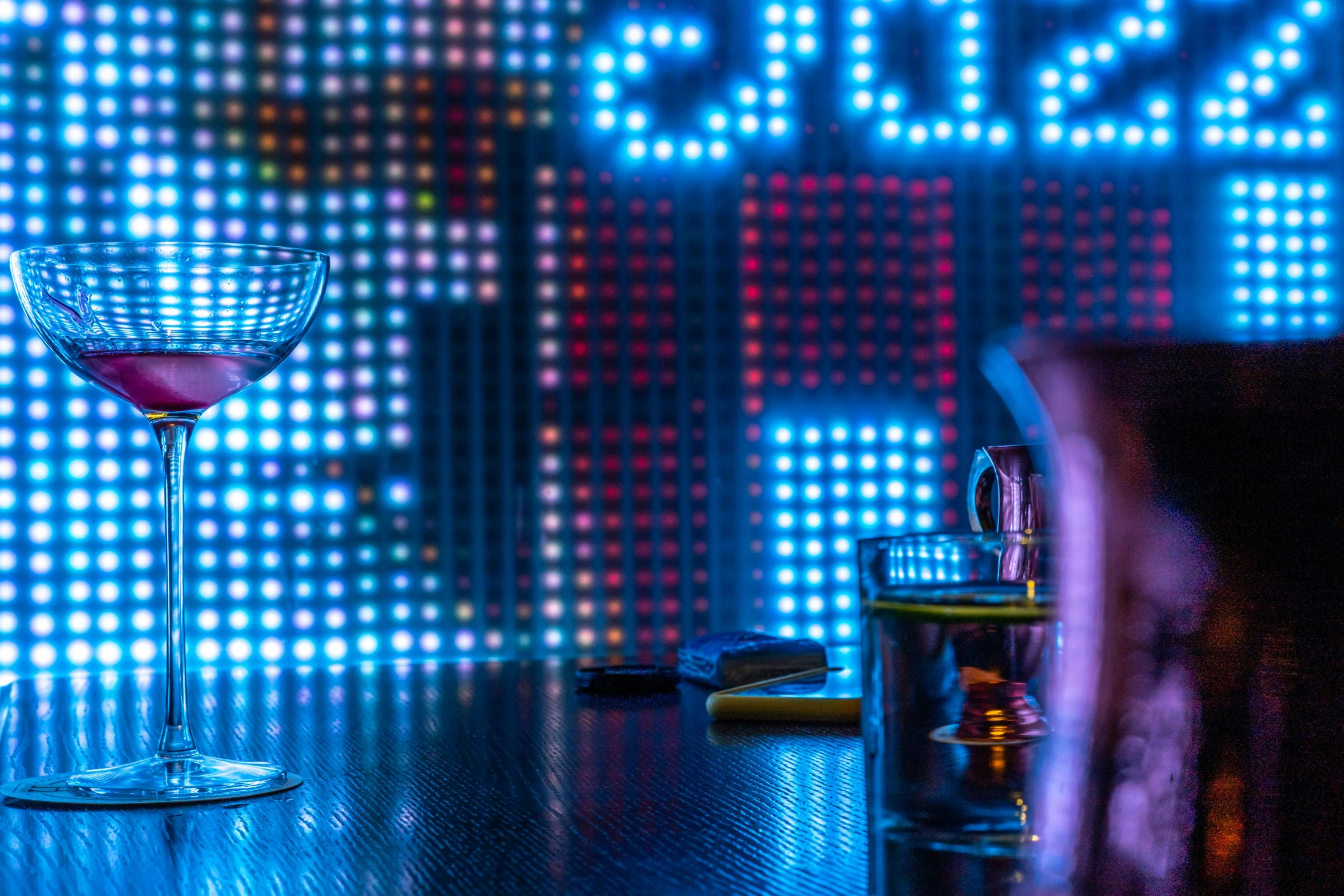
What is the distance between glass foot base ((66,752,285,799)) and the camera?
515mm

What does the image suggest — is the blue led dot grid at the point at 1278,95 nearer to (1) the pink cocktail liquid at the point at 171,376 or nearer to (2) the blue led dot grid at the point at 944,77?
(2) the blue led dot grid at the point at 944,77

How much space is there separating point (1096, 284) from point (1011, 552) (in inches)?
105

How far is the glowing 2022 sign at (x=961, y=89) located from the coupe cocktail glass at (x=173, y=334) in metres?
2.15

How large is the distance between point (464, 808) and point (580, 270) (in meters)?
2.19

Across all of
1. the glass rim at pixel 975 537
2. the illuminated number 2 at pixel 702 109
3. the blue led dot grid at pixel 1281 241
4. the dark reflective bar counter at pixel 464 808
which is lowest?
the dark reflective bar counter at pixel 464 808

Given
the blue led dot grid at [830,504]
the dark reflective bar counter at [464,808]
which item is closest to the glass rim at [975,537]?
the dark reflective bar counter at [464,808]

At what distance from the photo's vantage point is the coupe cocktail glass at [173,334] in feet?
1.77

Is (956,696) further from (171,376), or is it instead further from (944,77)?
(944,77)

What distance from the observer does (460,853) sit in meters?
0.43

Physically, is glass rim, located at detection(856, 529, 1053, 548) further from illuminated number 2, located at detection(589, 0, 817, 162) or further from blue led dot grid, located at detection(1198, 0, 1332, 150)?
blue led dot grid, located at detection(1198, 0, 1332, 150)

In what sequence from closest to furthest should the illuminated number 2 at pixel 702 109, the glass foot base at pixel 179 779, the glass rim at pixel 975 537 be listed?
1. the glass rim at pixel 975 537
2. the glass foot base at pixel 179 779
3. the illuminated number 2 at pixel 702 109

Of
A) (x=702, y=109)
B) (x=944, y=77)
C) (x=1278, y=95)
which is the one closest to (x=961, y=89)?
(x=944, y=77)

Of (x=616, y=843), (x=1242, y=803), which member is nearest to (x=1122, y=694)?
(x=1242, y=803)

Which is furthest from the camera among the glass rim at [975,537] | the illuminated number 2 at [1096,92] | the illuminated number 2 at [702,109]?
the illuminated number 2 at [1096,92]
